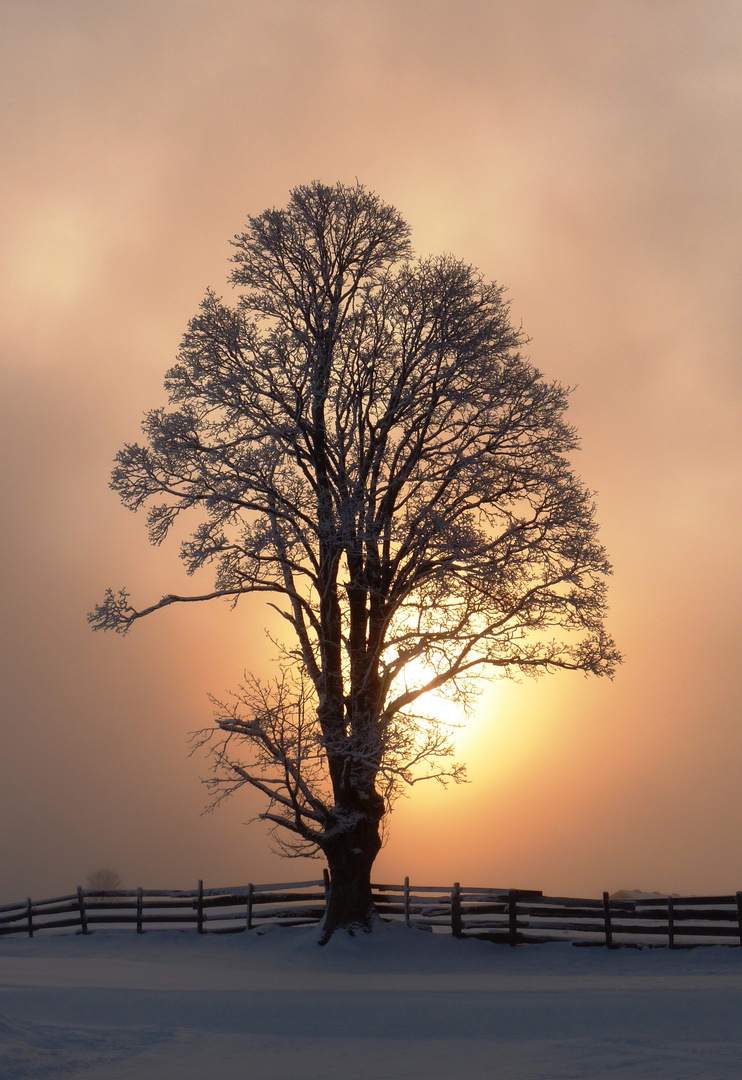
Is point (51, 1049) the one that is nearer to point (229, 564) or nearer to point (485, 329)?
point (229, 564)

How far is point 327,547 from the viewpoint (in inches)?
760

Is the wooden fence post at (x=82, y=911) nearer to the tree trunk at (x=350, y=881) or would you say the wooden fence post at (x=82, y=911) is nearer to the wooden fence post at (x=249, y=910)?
the wooden fence post at (x=249, y=910)

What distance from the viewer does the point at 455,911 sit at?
66.8 feet

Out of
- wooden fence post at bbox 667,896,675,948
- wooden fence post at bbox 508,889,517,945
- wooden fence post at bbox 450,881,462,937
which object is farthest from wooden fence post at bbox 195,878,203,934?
wooden fence post at bbox 667,896,675,948

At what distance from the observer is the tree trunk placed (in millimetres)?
19359

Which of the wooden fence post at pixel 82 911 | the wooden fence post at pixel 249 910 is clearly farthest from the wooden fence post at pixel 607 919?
the wooden fence post at pixel 82 911

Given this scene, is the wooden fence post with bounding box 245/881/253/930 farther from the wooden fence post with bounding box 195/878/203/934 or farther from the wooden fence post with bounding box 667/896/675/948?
the wooden fence post with bounding box 667/896/675/948

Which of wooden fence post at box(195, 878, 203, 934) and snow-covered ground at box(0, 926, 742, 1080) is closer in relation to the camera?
snow-covered ground at box(0, 926, 742, 1080)

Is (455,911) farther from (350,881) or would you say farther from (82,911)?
Answer: (82,911)

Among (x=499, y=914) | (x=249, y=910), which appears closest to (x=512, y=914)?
(x=499, y=914)

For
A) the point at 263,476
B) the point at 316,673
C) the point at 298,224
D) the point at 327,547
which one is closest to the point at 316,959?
the point at 316,673

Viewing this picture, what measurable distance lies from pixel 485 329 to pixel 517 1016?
480 inches

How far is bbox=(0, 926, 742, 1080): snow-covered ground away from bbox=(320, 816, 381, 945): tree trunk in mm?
416

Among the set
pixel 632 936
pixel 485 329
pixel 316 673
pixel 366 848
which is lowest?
pixel 632 936
